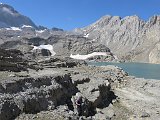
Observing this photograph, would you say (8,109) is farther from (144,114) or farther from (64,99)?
(144,114)

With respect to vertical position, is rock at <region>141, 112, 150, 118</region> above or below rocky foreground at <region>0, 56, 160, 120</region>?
below

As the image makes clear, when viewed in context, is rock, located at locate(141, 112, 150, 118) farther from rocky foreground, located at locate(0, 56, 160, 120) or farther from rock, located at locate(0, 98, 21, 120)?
rock, located at locate(0, 98, 21, 120)

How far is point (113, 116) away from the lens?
32.4 meters

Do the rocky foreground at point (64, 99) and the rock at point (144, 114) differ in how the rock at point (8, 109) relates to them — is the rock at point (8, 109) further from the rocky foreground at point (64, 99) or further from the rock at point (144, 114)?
the rock at point (144, 114)

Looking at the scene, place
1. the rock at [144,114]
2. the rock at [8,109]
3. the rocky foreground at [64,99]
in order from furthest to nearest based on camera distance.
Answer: the rock at [144,114], the rocky foreground at [64,99], the rock at [8,109]

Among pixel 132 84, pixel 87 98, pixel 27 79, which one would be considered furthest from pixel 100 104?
pixel 132 84

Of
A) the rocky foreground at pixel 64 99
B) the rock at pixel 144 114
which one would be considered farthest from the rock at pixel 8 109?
the rock at pixel 144 114

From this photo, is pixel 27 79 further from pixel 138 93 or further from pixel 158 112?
pixel 138 93

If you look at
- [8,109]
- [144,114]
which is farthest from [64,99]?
[8,109]

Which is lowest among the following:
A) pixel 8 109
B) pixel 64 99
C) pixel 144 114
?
pixel 144 114

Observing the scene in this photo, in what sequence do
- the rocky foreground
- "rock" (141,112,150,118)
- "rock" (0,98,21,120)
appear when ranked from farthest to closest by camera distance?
"rock" (141,112,150,118) → the rocky foreground → "rock" (0,98,21,120)

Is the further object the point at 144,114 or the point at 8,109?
the point at 144,114

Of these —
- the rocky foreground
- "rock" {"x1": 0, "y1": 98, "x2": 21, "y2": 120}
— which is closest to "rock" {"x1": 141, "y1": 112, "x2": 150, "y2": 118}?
the rocky foreground

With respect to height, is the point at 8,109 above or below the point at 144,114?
above
